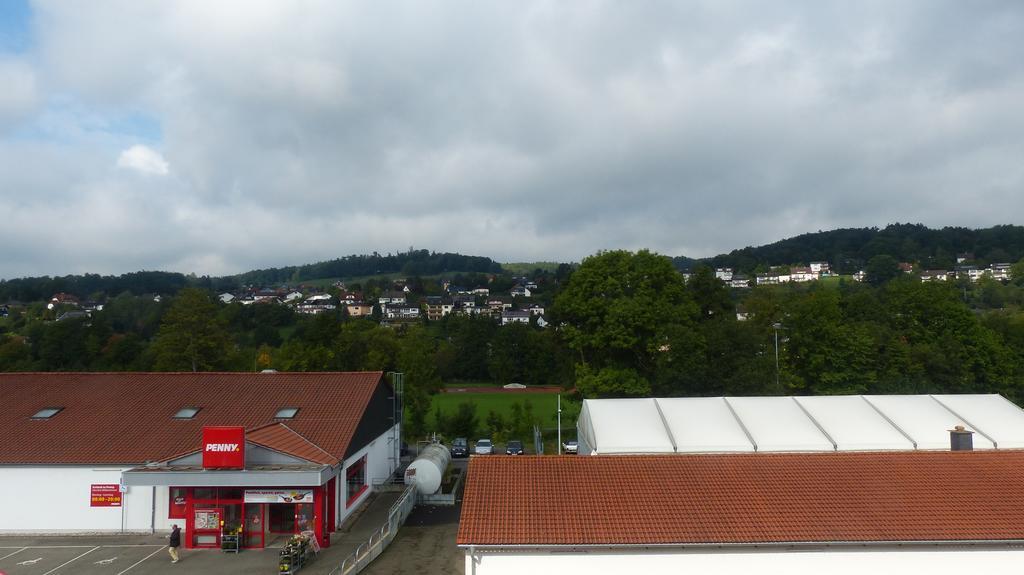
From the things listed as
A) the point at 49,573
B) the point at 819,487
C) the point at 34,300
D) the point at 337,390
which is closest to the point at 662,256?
the point at 337,390

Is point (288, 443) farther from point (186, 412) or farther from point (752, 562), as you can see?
point (752, 562)

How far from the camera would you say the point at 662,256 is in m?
42.8

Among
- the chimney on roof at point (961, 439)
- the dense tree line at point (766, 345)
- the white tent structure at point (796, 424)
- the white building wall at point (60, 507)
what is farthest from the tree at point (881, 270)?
the white building wall at point (60, 507)

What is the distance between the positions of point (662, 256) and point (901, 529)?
30296mm

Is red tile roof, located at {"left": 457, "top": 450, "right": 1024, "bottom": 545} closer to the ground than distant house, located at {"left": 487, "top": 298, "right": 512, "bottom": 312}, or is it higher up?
closer to the ground

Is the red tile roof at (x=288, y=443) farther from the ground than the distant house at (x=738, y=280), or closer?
closer

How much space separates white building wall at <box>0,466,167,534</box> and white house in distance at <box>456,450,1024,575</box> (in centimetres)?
1570

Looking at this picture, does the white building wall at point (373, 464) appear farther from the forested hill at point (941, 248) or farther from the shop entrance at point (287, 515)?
the forested hill at point (941, 248)

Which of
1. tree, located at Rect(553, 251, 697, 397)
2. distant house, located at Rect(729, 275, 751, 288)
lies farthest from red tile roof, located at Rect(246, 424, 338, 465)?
distant house, located at Rect(729, 275, 751, 288)

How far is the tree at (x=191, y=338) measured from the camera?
47469mm

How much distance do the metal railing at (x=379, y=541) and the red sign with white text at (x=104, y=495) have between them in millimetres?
9739

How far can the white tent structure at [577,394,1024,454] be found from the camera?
20656 millimetres

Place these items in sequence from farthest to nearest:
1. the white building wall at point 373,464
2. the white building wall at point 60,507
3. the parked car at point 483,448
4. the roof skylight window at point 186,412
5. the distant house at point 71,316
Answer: the distant house at point 71,316, the parked car at point 483,448, the roof skylight window at point 186,412, the white building wall at point 373,464, the white building wall at point 60,507

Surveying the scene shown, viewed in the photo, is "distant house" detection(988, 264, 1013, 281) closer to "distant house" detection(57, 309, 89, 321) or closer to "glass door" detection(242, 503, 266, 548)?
"glass door" detection(242, 503, 266, 548)
